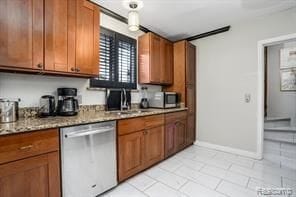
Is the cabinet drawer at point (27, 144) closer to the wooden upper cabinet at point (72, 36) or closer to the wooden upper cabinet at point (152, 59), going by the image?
the wooden upper cabinet at point (72, 36)

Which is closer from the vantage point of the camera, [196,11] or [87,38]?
[87,38]

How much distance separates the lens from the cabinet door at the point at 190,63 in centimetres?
336

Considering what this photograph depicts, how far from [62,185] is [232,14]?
3.36 meters

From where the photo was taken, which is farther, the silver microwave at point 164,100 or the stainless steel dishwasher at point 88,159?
the silver microwave at point 164,100

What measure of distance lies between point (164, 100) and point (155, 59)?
0.81 m

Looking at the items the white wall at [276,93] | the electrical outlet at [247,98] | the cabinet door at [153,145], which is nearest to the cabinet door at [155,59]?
the cabinet door at [153,145]

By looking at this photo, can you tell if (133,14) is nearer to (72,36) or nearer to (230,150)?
(72,36)

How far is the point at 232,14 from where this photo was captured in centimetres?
270

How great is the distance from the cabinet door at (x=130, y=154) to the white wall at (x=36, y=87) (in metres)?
0.81

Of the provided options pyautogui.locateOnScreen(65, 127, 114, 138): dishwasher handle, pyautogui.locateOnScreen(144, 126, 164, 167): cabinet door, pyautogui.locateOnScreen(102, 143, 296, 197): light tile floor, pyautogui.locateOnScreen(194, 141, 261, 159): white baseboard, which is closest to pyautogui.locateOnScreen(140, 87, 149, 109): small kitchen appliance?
pyautogui.locateOnScreen(144, 126, 164, 167): cabinet door

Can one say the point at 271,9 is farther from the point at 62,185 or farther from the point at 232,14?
the point at 62,185

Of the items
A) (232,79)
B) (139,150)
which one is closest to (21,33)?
(139,150)

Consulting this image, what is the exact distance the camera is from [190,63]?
3.45 m

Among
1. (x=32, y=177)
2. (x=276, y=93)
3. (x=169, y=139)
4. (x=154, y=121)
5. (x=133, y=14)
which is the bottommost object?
(x=169, y=139)
